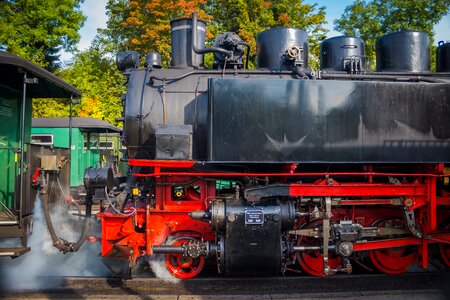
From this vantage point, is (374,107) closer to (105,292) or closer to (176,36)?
(176,36)

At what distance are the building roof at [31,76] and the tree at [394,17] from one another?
18608mm

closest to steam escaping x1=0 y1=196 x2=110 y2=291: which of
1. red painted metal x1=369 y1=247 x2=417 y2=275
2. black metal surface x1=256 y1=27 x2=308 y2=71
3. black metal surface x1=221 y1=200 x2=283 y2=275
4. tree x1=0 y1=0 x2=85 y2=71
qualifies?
black metal surface x1=221 y1=200 x2=283 y2=275

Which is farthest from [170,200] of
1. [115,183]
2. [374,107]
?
[374,107]

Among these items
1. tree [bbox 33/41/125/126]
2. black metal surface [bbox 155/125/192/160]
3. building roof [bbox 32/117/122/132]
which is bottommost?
black metal surface [bbox 155/125/192/160]

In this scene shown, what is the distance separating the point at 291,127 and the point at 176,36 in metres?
2.62

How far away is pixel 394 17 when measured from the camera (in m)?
22.7

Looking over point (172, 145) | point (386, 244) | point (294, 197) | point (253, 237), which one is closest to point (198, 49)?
point (172, 145)

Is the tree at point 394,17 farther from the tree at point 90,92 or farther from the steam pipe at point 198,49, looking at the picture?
the steam pipe at point 198,49

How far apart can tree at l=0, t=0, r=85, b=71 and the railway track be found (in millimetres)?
15632

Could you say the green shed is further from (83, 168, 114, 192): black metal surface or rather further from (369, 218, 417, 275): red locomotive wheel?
(369, 218, 417, 275): red locomotive wheel

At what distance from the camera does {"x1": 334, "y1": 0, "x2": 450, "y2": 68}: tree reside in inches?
867

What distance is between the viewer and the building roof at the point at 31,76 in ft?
16.0

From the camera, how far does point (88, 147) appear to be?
16.4 m

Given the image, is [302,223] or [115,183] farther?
[115,183]
